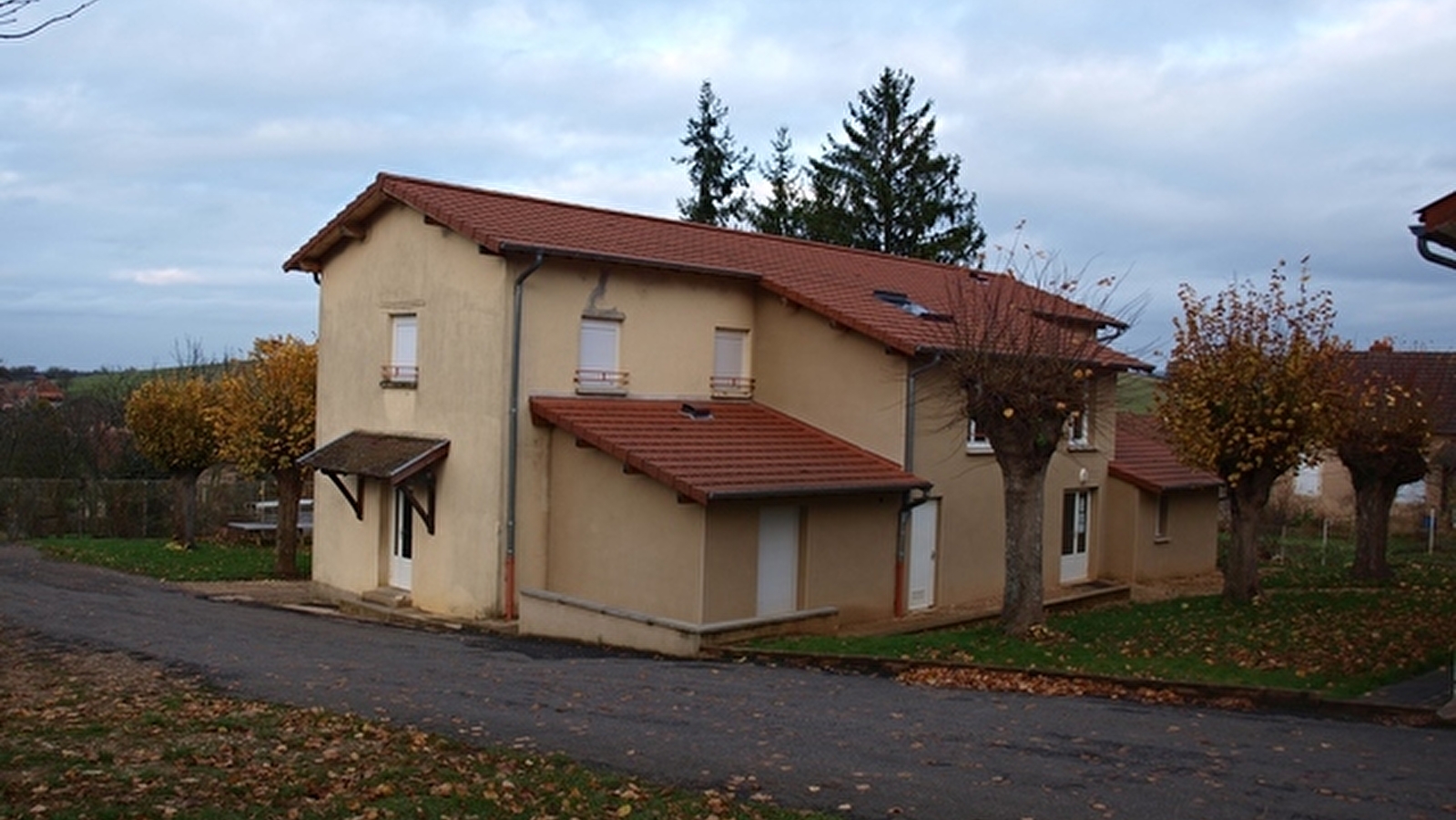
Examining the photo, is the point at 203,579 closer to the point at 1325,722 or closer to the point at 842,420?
the point at 842,420

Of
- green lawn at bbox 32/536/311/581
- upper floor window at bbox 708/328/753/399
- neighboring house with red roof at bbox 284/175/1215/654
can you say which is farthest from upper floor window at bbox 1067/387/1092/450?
green lawn at bbox 32/536/311/581

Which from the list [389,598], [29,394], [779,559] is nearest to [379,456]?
[389,598]

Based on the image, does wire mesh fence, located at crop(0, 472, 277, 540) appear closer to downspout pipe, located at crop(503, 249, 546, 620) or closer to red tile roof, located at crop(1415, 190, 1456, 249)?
downspout pipe, located at crop(503, 249, 546, 620)

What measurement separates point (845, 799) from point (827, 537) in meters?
12.2

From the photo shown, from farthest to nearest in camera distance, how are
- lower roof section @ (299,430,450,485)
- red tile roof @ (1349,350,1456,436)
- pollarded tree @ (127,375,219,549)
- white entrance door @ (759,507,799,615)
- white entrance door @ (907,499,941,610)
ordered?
red tile roof @ (1349,350,1456,436) → pollarded tree @ (127,375,219,549) → white entrance door @ (907,499,941,610) → lower roof section @ (299,430,450,485) → white entrance door @ (759,507,799,615)

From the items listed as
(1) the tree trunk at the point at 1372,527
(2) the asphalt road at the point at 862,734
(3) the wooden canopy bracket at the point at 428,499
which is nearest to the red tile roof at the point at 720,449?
(3) the wooden canopy bracket at the point at 428,499

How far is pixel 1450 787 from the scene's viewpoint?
9.25 metres

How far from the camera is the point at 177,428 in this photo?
34.2m

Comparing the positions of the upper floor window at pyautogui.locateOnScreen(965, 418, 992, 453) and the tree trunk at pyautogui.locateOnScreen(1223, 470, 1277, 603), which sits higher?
the upper floor window at pyautogui.locateOnScreen(965, 418, 992, 453)

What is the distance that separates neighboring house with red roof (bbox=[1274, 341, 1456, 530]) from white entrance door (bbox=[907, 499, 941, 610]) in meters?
21.7

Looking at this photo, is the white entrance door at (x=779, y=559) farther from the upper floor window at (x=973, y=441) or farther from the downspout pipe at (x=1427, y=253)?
the downspout pipe at (x=1427, y=253)

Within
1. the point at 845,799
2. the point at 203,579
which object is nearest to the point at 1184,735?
the point at 845,799

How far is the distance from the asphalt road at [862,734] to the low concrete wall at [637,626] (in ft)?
2.66

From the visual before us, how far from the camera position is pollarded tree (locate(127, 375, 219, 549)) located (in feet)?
112
